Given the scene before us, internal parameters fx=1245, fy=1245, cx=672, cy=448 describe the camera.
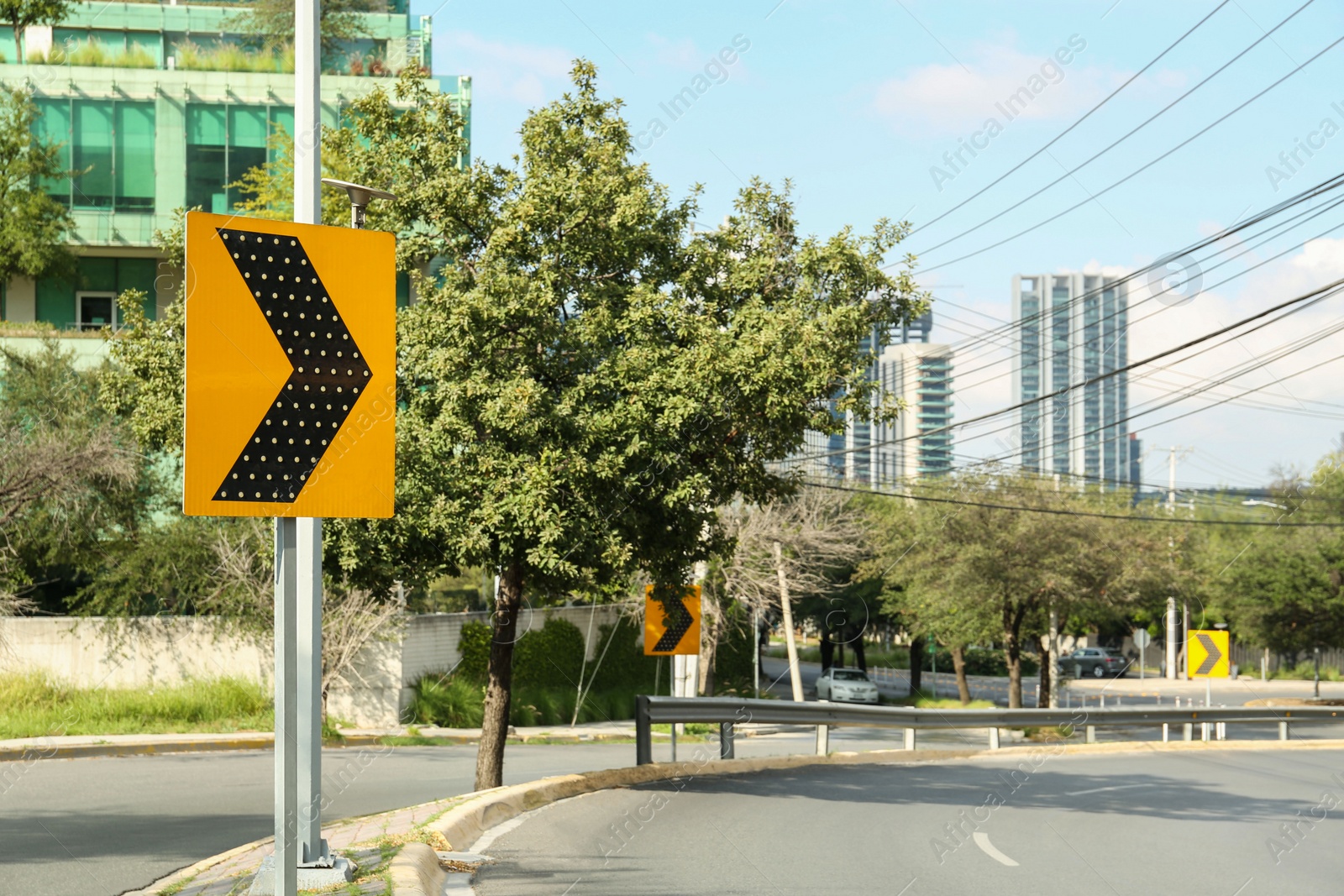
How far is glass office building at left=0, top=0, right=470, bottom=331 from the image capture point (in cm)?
3272

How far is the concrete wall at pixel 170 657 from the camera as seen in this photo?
2395cm

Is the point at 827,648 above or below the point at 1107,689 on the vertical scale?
above

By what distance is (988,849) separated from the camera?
9828mm

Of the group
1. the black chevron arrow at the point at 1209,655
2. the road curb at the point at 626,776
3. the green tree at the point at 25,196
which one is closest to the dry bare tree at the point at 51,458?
the green tree at the point at 25,196

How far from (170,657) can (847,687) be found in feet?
89.6

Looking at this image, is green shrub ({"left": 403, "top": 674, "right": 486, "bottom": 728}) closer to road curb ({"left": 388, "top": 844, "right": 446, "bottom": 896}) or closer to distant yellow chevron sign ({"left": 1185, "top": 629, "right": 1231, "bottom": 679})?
distant yellow chevron sign ({"left": 1185, "top": 629, "right": 1231, "bottom": 679})

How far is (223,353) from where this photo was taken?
4.23 meters

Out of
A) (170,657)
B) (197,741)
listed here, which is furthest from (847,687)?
(197,741)

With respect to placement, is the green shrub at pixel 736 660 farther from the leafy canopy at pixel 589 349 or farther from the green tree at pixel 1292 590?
the leafy canopy at pixel 589 349

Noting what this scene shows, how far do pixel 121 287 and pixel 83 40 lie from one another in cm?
1362

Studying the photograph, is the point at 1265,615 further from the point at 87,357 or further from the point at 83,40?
the point at 83,40

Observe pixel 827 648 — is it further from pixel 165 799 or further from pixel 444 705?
pixel 165 799

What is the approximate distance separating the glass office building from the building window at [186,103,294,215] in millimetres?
23

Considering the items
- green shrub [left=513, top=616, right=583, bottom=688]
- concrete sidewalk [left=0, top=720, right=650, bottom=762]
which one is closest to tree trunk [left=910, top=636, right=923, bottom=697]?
green shrub [left=513, top=616, right=583, bottom=688]
